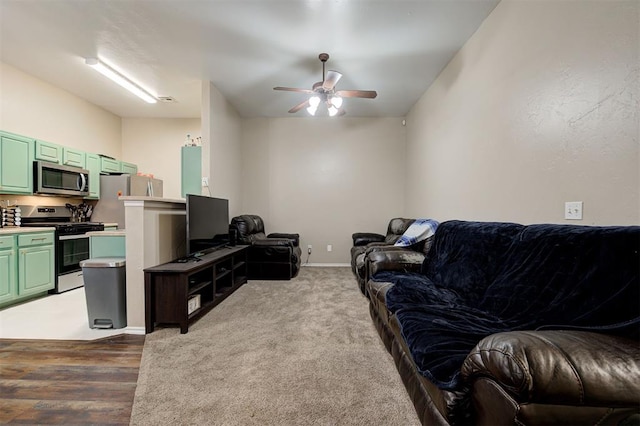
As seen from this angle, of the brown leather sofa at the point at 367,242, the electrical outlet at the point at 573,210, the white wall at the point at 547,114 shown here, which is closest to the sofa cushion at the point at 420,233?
the white wall at the point at 547,114

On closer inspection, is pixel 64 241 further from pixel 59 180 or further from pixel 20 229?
pixel 59 180

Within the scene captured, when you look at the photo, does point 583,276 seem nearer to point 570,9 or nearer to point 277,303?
point 570,9

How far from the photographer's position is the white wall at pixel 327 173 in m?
5.37

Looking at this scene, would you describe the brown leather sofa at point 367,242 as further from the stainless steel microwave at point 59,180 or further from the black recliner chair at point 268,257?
the stainless steel microwave at point 59,180

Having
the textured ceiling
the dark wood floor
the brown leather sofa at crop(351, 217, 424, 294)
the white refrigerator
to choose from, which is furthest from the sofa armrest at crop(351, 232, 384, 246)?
the white refrigerator

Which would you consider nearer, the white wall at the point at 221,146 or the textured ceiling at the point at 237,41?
the textured ceiling at the point at 237,41

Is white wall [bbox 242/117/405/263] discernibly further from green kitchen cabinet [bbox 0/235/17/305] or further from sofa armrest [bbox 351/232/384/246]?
green kitchen cabinet [bbox 0/235/17/305]

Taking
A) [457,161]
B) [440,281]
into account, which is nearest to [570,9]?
[457,161]

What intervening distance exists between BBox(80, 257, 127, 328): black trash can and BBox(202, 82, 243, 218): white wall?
1655 millimetres

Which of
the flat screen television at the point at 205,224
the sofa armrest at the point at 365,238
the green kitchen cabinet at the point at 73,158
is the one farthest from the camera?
the sofa armrest at the point at 365,238

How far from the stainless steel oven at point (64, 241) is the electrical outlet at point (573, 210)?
17.6ft

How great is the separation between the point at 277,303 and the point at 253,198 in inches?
109

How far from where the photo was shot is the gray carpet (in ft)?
4.65

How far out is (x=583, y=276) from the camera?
1192 mm
